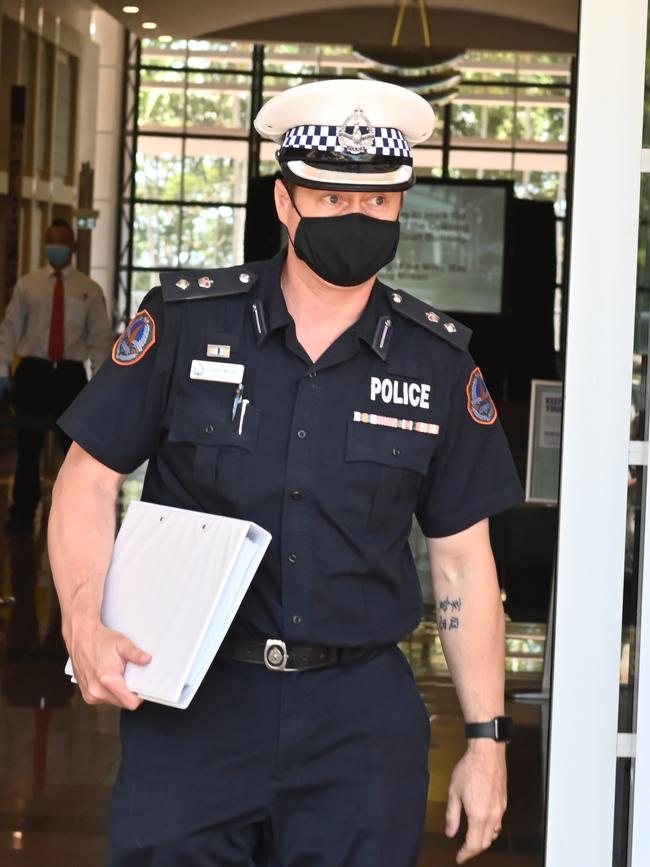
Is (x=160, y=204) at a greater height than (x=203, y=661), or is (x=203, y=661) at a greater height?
(x=160, y=204)

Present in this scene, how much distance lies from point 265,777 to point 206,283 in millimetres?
641

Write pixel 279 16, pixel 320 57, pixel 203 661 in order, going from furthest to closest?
1. pixel 320 57
2. pixel 279 16
3. pixel 203 661

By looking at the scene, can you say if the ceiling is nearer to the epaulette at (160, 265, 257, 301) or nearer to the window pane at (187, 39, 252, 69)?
the window pane at (187, 39, 252, 69)

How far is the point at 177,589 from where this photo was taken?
1.75 metres

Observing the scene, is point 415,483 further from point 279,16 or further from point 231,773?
point 279,16

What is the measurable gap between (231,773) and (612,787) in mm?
849

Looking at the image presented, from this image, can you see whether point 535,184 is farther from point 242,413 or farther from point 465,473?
point 242,413

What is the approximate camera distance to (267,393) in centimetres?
186

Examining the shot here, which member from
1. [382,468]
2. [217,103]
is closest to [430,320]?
[382,468]

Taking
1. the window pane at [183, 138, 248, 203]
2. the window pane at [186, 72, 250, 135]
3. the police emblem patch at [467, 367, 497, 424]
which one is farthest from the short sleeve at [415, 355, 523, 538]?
the window pane at [186, 72, 250, 135]

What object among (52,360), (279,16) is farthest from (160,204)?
(52,360)

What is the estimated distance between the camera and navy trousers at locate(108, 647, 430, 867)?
175 centimetres

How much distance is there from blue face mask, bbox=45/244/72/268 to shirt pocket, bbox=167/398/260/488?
6864mm

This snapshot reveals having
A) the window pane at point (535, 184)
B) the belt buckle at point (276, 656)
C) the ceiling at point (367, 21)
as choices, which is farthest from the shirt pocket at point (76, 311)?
the window pane at point (535, 184)
